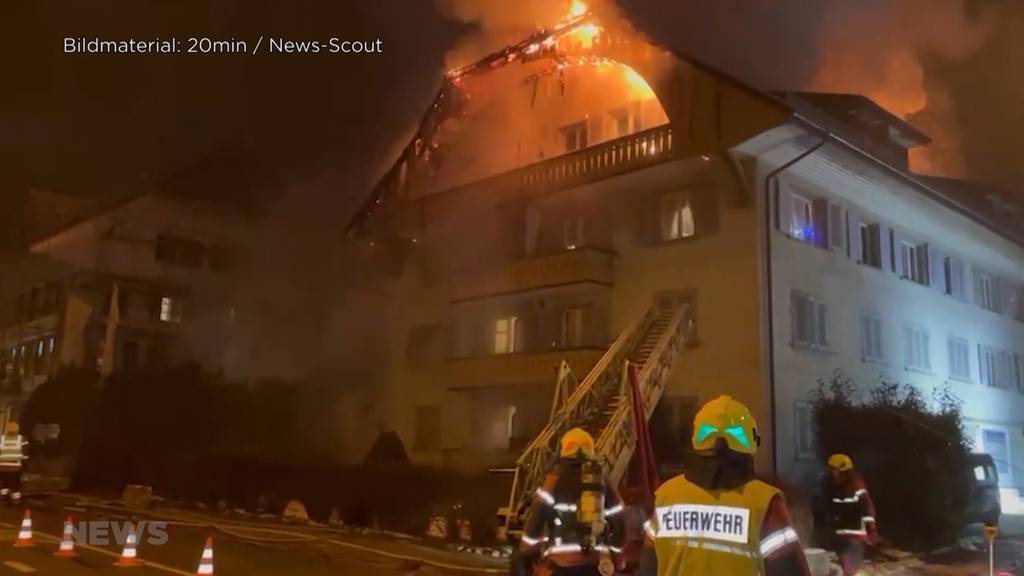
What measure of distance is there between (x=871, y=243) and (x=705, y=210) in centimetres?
325

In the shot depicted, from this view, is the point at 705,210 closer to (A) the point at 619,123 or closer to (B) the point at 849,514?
(A) the point at 619,123

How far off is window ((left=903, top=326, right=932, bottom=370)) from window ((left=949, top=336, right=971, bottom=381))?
534mm

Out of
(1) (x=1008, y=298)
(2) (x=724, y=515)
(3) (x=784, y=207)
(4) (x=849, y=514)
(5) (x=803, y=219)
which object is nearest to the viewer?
(2) (x=724, y=515)

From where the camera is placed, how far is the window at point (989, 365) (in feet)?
50.1

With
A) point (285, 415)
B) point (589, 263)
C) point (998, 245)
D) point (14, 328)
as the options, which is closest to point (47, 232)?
point (14, 328)

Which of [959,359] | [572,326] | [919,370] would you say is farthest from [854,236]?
[572,326]

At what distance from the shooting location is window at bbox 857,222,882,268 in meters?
14.0

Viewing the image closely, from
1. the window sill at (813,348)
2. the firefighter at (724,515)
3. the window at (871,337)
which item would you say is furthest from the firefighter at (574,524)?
the window at (871,337)

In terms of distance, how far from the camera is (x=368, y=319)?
56.4 ft

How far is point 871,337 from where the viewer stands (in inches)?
540

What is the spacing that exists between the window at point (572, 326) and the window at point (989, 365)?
7.42 m

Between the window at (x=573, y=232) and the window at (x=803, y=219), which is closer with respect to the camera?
the window at (x=803, y=219)

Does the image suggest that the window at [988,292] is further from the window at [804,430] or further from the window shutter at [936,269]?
the window at [804,430]

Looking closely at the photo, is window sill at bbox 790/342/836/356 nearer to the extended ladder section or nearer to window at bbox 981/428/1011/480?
the extended ladder section
